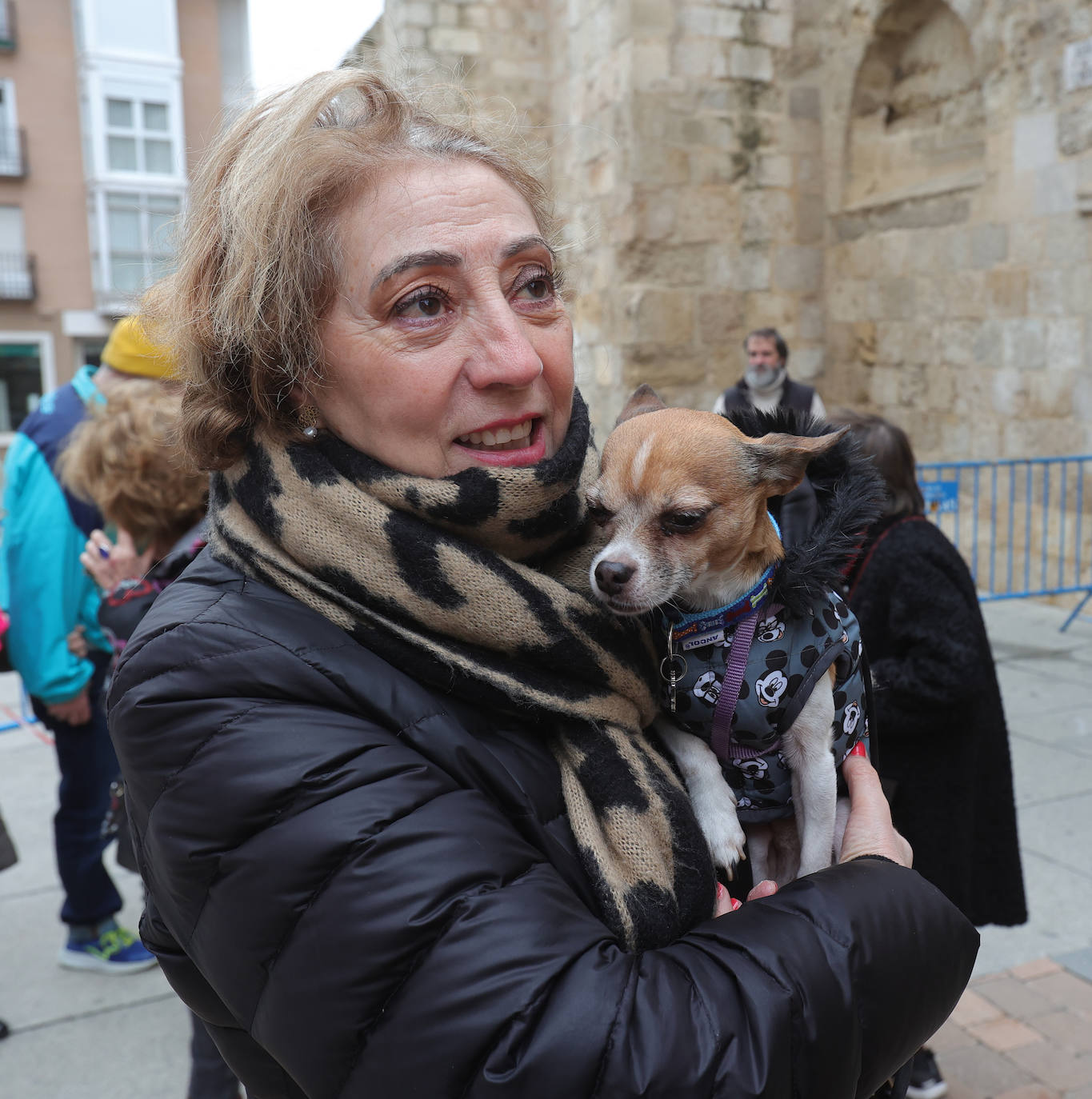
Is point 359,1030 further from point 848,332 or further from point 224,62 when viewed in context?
point 224,62

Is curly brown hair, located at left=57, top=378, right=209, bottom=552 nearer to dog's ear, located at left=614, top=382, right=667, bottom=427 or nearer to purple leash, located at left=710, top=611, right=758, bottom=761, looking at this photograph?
dog's ear, located at left=614, top=382, right=667, bottom=427

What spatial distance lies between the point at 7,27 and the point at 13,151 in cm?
380

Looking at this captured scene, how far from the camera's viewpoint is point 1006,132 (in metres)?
8.88

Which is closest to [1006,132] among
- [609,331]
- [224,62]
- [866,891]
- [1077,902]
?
[609,331]

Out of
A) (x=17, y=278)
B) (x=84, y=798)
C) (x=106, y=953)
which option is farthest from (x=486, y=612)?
(x=17, y=278)

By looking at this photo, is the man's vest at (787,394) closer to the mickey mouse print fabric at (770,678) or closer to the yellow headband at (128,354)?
the yellow headband at (128,354)

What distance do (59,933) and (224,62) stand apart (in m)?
35.0

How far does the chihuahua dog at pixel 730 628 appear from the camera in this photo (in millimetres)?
1743

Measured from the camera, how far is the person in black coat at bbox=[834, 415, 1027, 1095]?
3055 mm

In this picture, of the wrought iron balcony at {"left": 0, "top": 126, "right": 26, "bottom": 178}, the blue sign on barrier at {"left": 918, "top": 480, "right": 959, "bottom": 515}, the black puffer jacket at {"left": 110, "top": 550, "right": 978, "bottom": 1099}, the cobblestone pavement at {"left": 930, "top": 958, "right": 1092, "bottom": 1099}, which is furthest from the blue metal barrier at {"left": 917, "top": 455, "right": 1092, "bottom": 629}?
the wrought iron balcony at {"left": 0, "top": 126, "right": 26, "bottom": 178}

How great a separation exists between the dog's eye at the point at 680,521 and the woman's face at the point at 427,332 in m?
0.35

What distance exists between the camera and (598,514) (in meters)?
1.80

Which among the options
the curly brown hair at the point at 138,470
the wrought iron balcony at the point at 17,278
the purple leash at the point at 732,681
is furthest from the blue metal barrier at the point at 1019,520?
the wrought iron balcony at the point at 17,278

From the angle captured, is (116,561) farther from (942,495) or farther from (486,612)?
(942,495)
